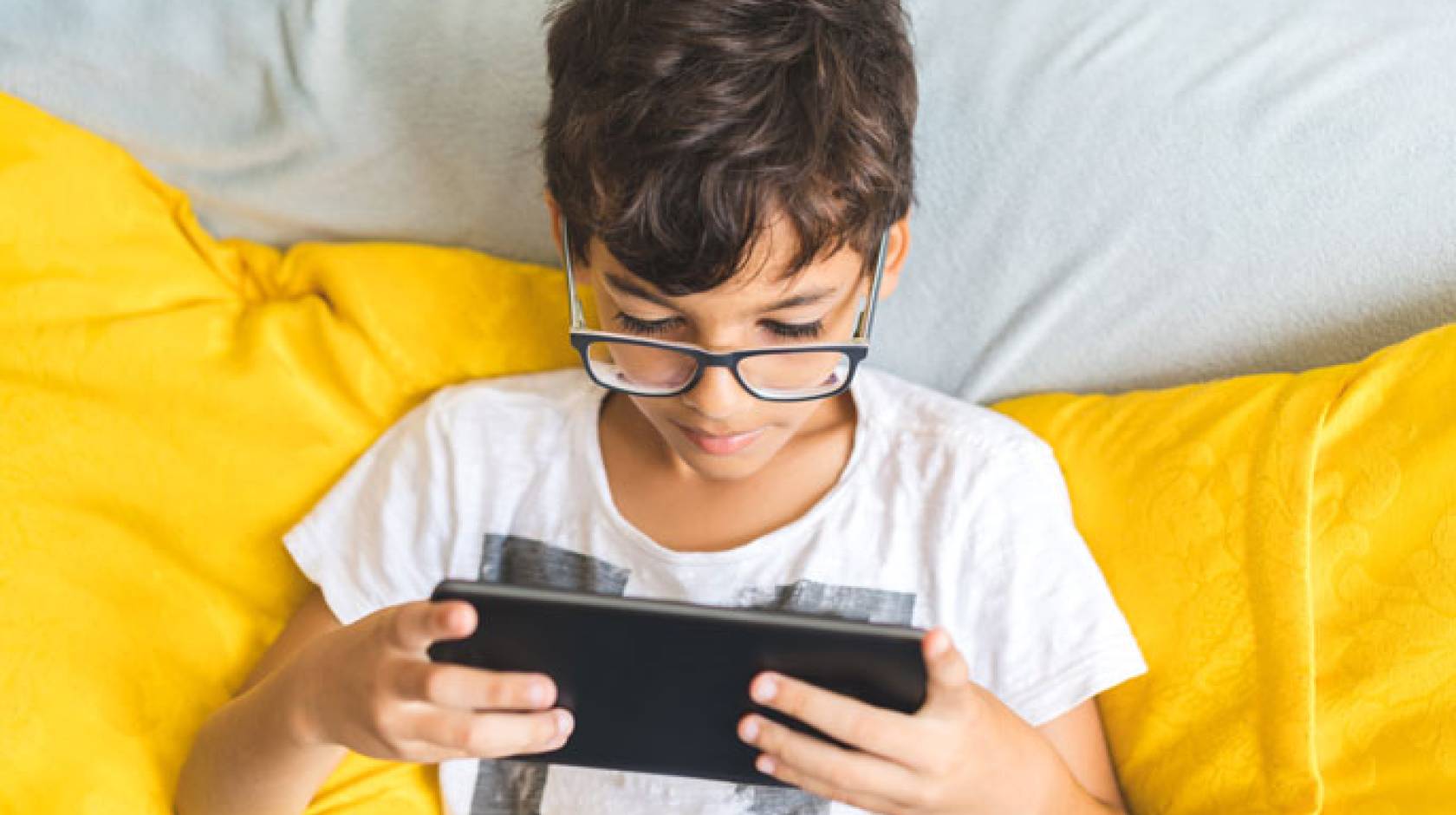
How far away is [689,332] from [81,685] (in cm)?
63

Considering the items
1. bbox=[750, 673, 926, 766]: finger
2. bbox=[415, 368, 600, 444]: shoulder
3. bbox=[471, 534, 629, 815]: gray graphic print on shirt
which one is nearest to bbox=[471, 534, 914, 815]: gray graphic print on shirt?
bbox=[471, 534, 629, 815]: gray graphic print on shirt

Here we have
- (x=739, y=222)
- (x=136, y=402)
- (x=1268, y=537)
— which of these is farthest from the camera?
(x=136, y=402)

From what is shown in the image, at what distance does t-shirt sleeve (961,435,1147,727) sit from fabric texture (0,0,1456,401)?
17 centimetres

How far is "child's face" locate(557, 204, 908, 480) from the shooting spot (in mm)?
952

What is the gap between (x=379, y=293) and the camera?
1271 millimetres

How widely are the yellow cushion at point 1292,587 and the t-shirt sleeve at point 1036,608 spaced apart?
2.0 inches

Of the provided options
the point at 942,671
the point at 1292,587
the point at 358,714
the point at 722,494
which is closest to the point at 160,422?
the point at 358,714

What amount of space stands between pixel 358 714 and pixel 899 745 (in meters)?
0.40

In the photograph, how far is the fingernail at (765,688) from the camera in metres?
0.83

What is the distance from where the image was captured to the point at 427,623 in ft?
2.72

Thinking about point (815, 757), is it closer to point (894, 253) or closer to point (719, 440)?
point (719, 440)

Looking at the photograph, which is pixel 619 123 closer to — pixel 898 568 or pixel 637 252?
pixel 637 252

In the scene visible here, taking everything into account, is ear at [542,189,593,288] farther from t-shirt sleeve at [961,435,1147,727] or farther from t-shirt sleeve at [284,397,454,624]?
t-shirt sleeve at [961,435,1147,727]

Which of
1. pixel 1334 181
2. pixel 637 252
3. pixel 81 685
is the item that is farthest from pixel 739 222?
pixel 81 685
